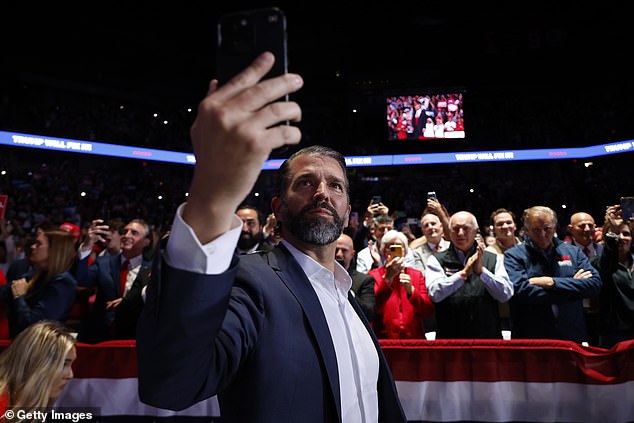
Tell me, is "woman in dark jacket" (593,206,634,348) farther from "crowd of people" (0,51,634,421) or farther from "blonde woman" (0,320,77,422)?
"blonde woman" (0,320,77,422)

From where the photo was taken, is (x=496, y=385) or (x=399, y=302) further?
(x=399, y=302)

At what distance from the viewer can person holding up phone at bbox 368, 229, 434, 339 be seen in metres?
3.53

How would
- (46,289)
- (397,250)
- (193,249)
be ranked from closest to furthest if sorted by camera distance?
(193,249) < (46,289) < (397,250)

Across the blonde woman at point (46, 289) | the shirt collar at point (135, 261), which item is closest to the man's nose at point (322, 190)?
the blonde woman at point (46, 289)

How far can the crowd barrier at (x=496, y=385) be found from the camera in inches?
106

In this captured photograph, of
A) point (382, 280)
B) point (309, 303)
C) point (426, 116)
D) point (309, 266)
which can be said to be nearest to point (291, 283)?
point (309, 303)

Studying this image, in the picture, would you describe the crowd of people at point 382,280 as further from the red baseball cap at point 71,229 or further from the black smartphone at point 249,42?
the black smartphone at point 249,42

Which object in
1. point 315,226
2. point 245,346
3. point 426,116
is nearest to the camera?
point 245,346

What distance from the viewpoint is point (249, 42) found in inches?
31.2

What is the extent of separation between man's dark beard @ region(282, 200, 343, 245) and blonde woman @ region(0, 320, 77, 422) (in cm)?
A: 145

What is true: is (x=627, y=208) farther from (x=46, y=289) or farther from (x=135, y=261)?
(x=46, y=289)

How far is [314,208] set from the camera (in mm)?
1370

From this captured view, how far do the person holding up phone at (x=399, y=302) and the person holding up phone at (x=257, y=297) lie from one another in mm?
2072

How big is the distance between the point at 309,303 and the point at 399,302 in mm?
2539
